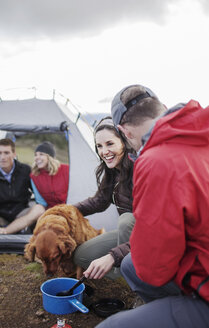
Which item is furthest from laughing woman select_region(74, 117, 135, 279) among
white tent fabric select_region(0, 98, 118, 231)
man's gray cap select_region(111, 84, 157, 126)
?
white tent fabric select_region(0, 98, 118, 231)

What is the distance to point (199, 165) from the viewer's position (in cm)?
133

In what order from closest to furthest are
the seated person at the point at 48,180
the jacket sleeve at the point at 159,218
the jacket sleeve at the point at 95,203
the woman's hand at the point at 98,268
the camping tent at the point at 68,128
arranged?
1. the jacket sleeve at the point at 159,218
2. the woman's hand at the point at 98,268
3. the jacket sleeve at the point at 95,203
4. the camping tent at the point at 68,128
5. the seated person at the point at 48,180

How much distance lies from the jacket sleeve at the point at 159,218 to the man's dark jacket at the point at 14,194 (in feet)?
10.5

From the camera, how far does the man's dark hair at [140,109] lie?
1680mm

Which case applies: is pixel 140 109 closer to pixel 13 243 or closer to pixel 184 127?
pixel 184 127

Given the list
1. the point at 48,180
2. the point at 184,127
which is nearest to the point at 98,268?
the point at 184,127

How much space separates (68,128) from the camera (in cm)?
436

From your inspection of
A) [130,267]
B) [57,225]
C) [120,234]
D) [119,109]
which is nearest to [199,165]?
[119,109]

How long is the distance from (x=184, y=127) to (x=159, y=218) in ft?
1.29

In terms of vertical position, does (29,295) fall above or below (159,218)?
below

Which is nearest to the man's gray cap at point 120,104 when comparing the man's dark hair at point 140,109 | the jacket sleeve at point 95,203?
the man's dark hair at point 140,109

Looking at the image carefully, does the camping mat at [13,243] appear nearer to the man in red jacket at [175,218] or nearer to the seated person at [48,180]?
the seated person at [48,180]

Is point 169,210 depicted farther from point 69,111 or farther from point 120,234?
point 69,111

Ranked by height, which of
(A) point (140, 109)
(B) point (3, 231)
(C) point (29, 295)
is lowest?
(C) point (29, 295)
